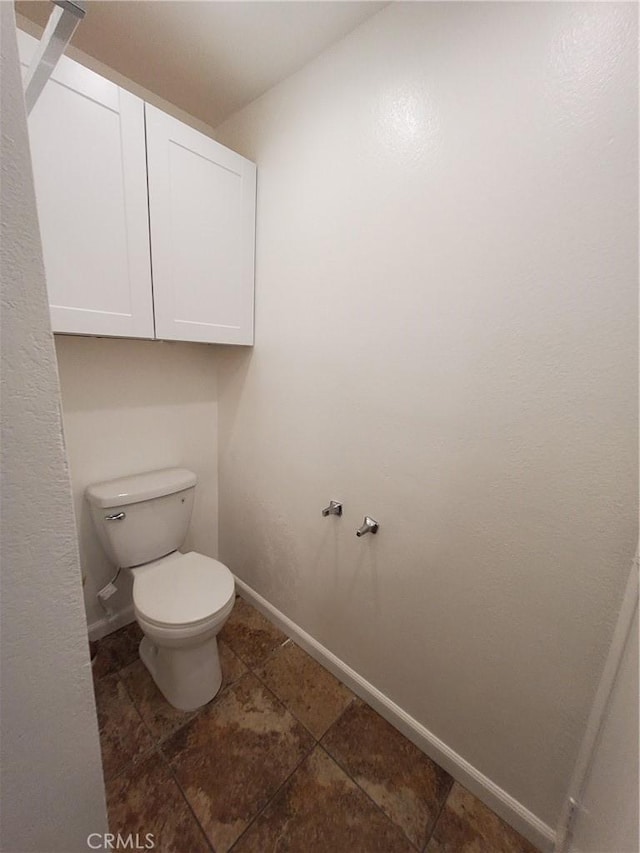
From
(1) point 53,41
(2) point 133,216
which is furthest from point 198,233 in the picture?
(1) point 53,41

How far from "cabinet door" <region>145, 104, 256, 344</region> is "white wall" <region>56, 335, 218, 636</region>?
328 millimetres

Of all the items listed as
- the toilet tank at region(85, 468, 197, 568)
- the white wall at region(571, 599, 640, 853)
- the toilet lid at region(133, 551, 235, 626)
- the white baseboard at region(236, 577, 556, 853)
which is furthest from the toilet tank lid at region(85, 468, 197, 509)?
the white wall at region(571, 599, 640, 853)

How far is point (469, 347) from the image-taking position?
0.93 meters

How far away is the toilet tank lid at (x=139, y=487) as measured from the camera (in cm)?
132

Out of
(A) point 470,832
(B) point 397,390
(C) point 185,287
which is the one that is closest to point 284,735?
(A) point 470,832

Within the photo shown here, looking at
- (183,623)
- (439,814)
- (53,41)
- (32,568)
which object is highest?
(53,41)

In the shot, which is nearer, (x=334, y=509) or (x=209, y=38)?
(x=209, y=38)

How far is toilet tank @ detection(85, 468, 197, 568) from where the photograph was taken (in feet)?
4.38

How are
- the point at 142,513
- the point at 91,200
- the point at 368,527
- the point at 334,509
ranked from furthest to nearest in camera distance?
the point at 142,513 < the point at 334,509 < the point at 368,527 < the point at 91,200

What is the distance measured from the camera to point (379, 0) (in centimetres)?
96

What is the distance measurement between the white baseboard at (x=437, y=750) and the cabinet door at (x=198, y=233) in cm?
146

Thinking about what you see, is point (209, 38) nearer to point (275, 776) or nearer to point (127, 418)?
point (127, 418)

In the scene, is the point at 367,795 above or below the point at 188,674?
below

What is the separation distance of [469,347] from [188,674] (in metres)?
1.53
